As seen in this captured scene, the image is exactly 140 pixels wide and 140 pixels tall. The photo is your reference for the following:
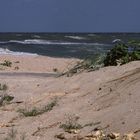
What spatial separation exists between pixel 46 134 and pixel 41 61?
55.4 feet

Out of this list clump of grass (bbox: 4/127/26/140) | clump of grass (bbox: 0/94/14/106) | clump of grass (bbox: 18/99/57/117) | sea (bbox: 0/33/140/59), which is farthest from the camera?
sea (bbox: 0/33/140/59)

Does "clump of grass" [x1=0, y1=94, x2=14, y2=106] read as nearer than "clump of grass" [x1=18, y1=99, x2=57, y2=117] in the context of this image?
No

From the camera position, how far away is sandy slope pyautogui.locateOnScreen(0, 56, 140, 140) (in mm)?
6988

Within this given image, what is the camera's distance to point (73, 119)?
25.0 ft

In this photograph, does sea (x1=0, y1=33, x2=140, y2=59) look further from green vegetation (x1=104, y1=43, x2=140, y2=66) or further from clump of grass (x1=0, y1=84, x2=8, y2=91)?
clump of grass (x1=0, y1=84, x2=8, y2=91)

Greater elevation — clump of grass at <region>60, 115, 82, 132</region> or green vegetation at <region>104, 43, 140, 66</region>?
green vegetation at <region>104, 43, 140, 66</region>

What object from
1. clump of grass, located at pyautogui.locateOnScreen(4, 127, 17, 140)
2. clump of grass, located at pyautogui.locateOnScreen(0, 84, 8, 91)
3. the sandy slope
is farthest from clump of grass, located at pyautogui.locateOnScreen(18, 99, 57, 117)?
clump of grass, located at pyautogui.locateOnScreen(0, 84, 8, 91)

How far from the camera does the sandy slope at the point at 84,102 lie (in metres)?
6.99

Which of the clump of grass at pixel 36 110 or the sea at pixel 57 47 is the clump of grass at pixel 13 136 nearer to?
the clump of grass at pixel 36 110

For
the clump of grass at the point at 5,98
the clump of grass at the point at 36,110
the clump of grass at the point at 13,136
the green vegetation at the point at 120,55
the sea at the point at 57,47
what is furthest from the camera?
the sea at the point at 57,47

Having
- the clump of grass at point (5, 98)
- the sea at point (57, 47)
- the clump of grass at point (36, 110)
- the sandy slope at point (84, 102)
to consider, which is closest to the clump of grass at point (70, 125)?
the sandy slope at point (84, 102)

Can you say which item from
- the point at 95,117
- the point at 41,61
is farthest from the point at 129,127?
the point at 41,61

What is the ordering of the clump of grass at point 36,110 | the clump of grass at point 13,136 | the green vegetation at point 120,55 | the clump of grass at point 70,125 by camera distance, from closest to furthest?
the clump of grass at point 13,136, the clump of grass at point 70,125, the clump of grass at point 36,110, the green vegetation at point 120,55

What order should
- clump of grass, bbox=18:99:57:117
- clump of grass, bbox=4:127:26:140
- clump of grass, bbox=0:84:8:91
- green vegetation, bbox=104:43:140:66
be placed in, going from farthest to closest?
clump of grass, bbox=0:84:8:91 < green vegetation, bbox=104:43:140:66 < clump of grass, bbox=18:99:57:117 < clump of grass, bbox=4:127:26:140
